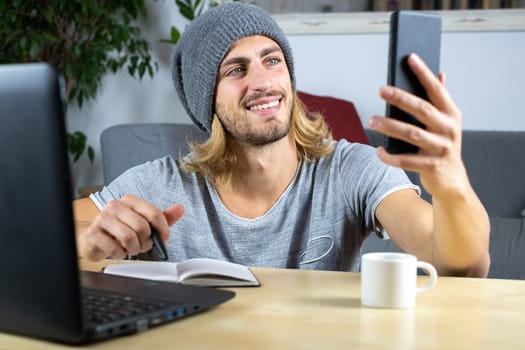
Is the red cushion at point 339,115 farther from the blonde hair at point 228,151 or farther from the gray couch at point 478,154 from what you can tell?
the blonde hair at point 228,151

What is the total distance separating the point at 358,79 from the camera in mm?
3426

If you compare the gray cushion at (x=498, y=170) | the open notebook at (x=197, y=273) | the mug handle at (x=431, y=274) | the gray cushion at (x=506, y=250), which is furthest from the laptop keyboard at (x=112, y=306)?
the gray cushion at (x=498, y=170)

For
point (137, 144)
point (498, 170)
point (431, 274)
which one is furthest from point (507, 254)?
point (431, 274)

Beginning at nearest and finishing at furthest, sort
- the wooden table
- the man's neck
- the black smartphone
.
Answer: the wooden table
the black smartphone
the man's neck

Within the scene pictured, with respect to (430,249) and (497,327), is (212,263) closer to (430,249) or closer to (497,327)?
(430,249)

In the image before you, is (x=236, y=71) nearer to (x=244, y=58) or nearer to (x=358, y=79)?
(x=244, y=58)

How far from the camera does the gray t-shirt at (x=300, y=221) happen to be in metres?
1.66

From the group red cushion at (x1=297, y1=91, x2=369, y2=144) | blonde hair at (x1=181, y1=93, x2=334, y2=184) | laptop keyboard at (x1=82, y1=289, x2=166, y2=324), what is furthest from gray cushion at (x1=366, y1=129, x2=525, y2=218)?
laptop keyboard at (x1=82, y1=289, x2=166, y2=324)

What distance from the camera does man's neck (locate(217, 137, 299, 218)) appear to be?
5.71 ft

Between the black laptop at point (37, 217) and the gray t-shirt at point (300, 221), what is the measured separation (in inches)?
32.9

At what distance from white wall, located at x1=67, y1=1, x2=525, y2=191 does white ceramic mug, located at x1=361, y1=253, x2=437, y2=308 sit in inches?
93.0

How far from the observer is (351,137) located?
296 cm

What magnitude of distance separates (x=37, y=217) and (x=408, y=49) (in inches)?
20.7

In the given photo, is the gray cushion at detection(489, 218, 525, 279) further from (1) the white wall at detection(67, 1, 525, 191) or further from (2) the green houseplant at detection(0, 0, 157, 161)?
(2) the green houseplant at detection(0, 0, 157, 161)
